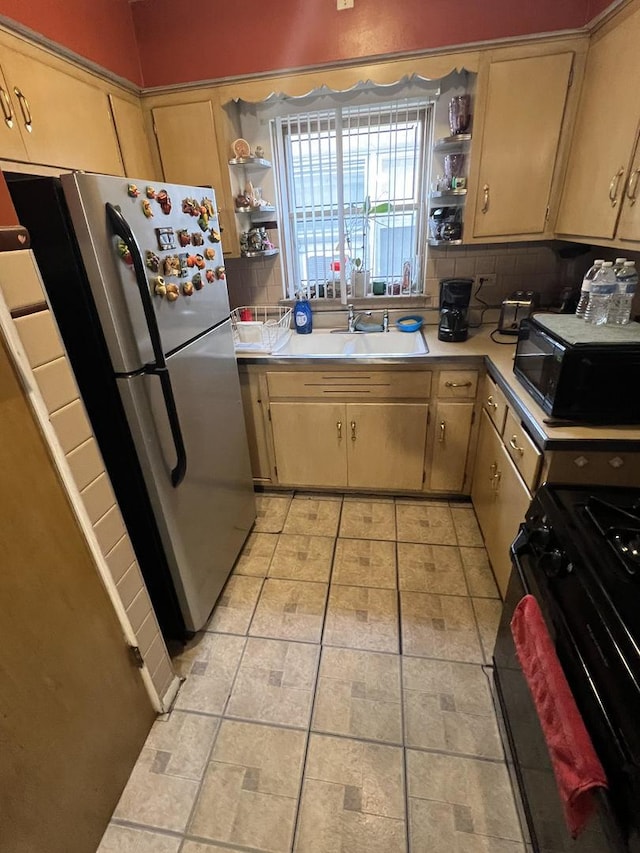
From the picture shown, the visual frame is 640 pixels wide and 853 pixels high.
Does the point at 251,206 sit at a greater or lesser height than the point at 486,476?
greater

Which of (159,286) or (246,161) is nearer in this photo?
(159,286)

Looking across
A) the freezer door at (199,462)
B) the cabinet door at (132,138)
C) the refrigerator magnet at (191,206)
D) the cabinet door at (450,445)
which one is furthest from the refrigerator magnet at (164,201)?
the cabinet door at (450,445)

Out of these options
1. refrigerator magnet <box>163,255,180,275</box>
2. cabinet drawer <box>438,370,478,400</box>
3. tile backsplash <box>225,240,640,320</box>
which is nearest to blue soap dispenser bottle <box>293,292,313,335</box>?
tile backsplash <box>225,240,640,320</box>

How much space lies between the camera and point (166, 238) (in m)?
1.29

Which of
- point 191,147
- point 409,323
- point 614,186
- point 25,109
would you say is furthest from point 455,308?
point 25,109

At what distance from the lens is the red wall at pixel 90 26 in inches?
59.2

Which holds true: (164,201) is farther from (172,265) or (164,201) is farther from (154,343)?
(154,343)

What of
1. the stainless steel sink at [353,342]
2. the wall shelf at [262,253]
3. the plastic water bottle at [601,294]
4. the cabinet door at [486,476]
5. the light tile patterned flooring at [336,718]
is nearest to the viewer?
the light tile patterned flooring at [336,718]

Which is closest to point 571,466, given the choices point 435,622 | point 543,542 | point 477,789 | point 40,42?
point 543,542

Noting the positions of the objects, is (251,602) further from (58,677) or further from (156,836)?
(58,677)

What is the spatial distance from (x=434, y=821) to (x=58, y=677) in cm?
109

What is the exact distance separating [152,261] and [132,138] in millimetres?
1265

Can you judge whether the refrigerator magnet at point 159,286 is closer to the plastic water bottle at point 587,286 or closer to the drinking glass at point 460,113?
the plastic water bottle at point 587,286

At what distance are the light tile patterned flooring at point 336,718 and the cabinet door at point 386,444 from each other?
0.37 m
